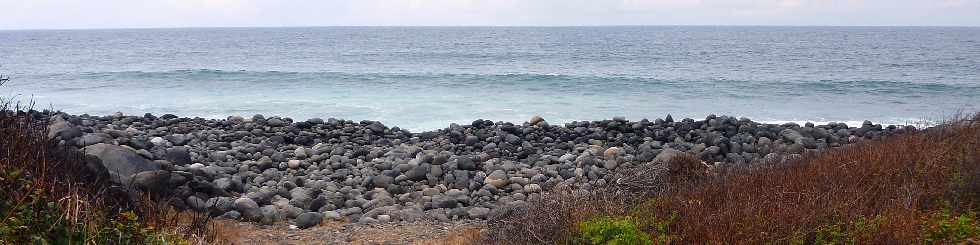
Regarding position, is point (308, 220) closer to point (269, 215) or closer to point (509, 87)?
point (269, 215)

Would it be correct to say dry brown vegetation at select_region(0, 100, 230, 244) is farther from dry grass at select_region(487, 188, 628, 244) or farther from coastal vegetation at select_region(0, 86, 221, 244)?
dry grass at select_region(487, 188, 628, 244)

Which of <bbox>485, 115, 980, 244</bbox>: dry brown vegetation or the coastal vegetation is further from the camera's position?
<bbox>485, 115, 980, 244</bbox>: dry brown vegetation

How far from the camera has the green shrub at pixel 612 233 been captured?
16.3ft

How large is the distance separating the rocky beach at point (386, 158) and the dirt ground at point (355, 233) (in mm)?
240

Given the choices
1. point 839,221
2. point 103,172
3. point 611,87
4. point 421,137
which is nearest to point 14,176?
point 103,172

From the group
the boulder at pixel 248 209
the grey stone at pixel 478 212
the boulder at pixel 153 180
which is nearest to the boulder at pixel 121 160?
the boulder at pixel 153 180

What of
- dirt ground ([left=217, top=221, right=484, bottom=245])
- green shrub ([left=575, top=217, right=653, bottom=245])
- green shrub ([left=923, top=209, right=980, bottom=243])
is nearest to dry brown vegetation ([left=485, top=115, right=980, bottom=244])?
green shrub ([left=923, top=209, right=980, bottom=243])

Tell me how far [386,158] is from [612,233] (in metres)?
7.50

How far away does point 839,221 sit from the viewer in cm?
527

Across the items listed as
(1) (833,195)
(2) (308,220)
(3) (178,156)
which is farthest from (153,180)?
(1) (833,195)

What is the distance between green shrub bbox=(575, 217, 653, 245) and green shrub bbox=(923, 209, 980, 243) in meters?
2.07

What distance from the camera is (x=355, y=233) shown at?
7.68m

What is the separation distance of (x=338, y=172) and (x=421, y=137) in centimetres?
384

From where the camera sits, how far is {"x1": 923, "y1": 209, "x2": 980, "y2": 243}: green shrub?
208 inches
